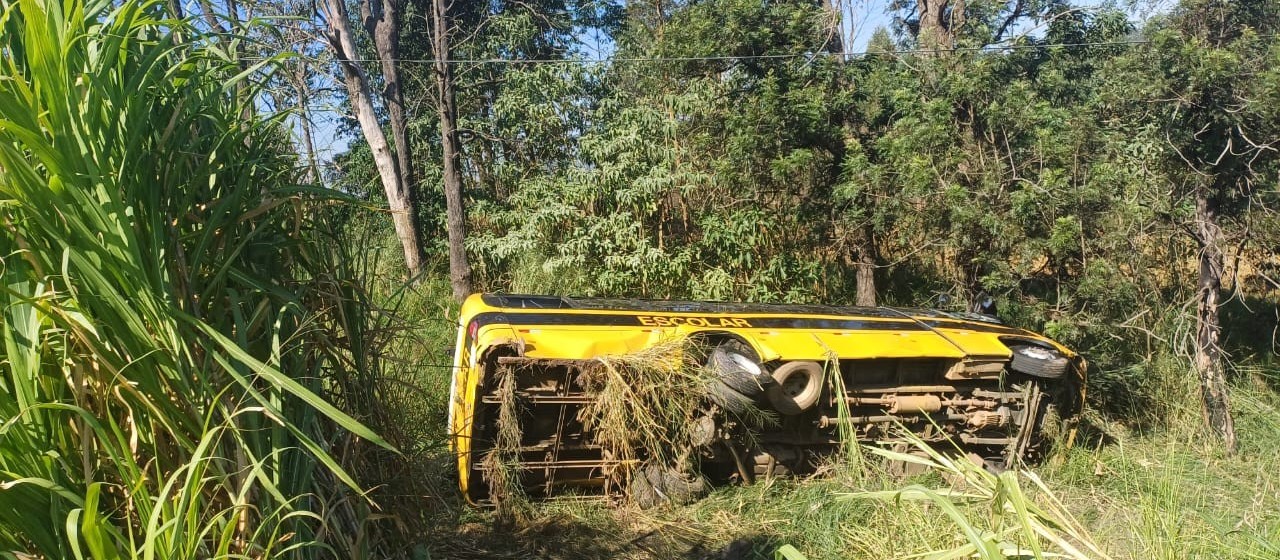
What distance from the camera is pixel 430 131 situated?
634 inches

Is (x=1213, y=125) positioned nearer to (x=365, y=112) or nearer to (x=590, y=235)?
(x=590, y=235)

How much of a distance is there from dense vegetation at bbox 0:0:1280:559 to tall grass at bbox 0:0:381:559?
10mm

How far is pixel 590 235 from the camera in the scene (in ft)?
37.1

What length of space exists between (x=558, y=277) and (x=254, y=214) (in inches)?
374

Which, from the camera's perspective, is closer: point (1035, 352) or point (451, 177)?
point (1035, 352)

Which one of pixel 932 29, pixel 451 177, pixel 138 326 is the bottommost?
pixel 138 326

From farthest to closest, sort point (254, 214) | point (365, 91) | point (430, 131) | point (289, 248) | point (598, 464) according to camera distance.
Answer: point (430, 131)
point (365, 91)
point (598, 464)
point (289, 248)
point (254, 214)

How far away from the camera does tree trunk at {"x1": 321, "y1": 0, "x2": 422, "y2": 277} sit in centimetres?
1351

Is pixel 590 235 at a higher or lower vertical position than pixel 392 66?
lower

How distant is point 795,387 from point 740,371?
56cm

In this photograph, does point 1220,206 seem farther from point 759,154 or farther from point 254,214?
point 254,214

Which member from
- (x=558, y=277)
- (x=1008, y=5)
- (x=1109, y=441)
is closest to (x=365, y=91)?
(x=558, y=277)

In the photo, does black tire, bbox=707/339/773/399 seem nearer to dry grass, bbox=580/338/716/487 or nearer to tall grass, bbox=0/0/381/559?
dry grass, bbox=580/338/716/487

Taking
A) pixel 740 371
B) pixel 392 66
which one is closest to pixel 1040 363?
pixel 740 371
